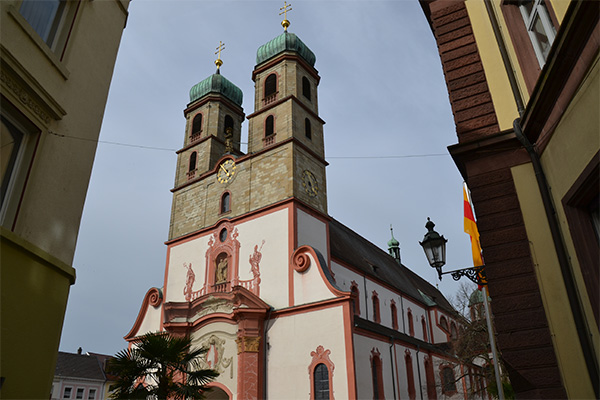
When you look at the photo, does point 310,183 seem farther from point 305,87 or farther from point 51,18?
point 51,18

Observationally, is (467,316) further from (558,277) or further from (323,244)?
(558,277)

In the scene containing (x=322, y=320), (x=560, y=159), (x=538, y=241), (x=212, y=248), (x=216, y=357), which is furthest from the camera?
(x=212, y=248)

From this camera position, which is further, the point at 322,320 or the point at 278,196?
the point at 278,196

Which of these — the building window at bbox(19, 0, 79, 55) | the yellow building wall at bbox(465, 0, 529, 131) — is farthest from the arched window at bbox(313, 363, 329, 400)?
the building window at bbox(19, 0, 79, 55)

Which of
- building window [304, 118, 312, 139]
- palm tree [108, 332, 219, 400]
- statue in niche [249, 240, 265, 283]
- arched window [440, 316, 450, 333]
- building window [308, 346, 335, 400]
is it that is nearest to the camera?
palm tree [108, 332, 219, 400]

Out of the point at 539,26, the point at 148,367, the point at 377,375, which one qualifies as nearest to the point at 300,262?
the point at 377,375

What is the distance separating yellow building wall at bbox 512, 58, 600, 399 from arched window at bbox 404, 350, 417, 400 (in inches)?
798

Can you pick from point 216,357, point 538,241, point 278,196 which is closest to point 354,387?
point 216,357

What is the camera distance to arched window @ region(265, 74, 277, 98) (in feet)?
86.3

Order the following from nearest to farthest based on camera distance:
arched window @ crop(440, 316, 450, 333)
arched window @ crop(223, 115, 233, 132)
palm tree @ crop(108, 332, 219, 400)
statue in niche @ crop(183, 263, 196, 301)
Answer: palm tree @ crop(108, 332, 219, 400), statue in niche @ crop(183, 263, 196, 301), arched window @ crop(223, 115, 233, 132), arched window @ crop(440, 316, 450, 333)

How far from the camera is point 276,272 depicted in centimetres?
2048

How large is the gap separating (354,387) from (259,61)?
745 inches

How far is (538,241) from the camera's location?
623 cm

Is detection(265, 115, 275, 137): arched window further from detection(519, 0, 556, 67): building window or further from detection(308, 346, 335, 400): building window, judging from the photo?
detection(519, 0, 556, 67): building window
